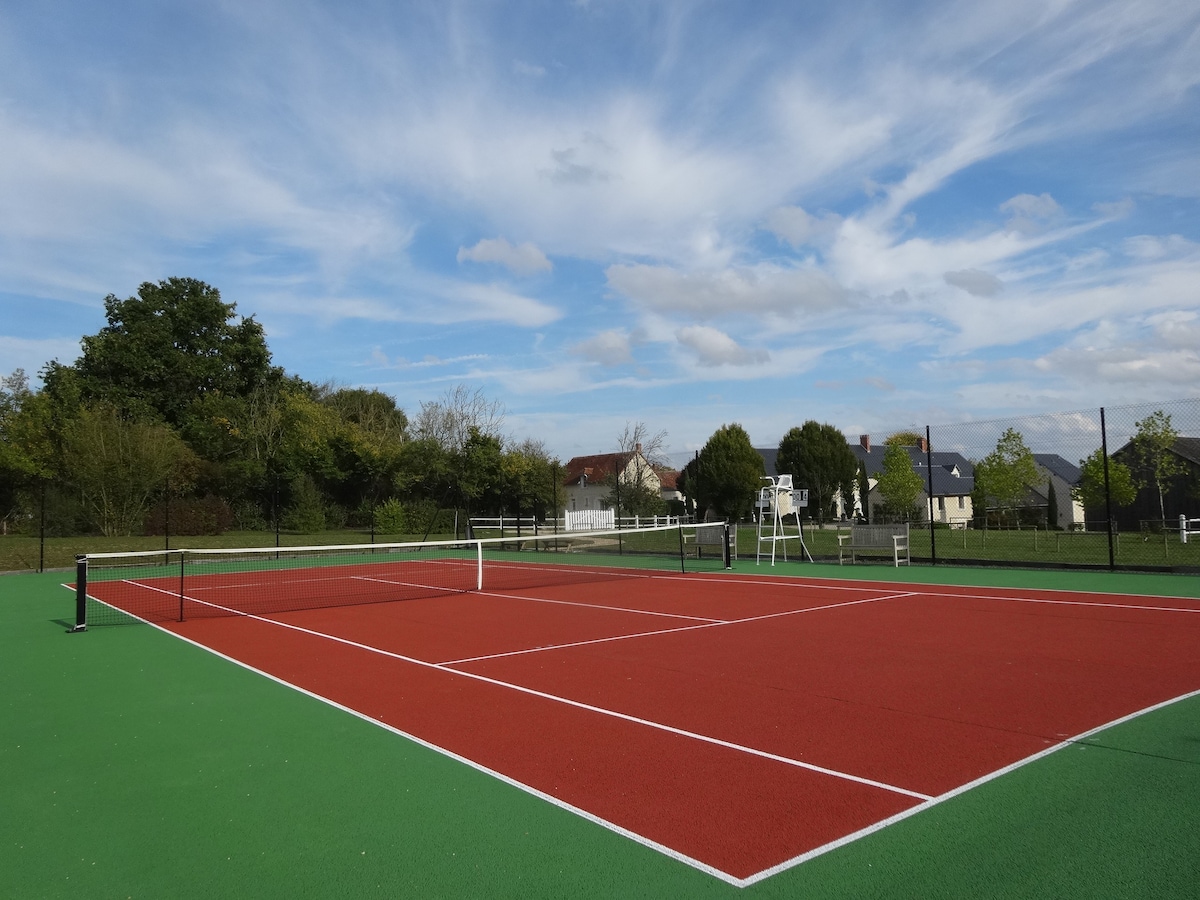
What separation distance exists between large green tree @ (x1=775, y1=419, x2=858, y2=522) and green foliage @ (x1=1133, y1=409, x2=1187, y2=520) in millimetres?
22876

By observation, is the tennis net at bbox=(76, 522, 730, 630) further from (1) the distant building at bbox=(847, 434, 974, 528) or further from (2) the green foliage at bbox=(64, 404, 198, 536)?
(1) the distant building at bbox=(847, 434, 974, 528)

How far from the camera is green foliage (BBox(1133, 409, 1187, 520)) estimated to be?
25.3m

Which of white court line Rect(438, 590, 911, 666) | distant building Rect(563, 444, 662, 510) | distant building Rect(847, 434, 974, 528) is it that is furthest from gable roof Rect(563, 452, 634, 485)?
white court line Rect(438, 590, 911, 666)

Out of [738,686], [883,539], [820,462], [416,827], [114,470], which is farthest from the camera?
[820,462]

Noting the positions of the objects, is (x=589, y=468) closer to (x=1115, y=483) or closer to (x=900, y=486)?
(x=900, y=486)

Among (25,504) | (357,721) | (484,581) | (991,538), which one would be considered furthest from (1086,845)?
(25,504)

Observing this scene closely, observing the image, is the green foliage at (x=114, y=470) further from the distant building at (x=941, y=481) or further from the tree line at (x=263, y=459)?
the distant building at (x=941, y=481)

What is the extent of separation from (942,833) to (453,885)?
7.39 feet

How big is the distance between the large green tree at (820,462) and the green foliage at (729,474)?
128 inches

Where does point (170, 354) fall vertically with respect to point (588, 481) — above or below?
above

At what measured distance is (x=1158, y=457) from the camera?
26562 mm

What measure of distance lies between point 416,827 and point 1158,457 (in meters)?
29.1

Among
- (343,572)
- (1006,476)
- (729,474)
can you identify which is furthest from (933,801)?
(729,474)

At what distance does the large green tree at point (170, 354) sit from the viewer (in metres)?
42.1
